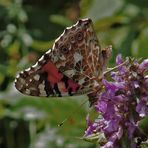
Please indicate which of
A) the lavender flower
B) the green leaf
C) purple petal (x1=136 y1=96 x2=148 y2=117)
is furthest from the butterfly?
the green leaf

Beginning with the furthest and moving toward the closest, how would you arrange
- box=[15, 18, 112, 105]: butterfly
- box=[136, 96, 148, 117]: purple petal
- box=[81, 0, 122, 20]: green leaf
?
1. box=[81, 0, 122, 20]: green leaf
2. box=[15, 18, 112, 105]: butterfly
3. box=[136, 96, 148, 117]: purple petal

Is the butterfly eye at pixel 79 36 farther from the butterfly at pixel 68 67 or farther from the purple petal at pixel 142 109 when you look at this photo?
the purple petal at pixel 142 109

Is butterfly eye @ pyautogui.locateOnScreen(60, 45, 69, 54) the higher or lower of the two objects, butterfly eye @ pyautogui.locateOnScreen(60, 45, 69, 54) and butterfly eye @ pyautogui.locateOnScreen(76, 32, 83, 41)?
the lower

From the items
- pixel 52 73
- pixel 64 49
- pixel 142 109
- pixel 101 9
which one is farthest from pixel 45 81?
pixel 101 9

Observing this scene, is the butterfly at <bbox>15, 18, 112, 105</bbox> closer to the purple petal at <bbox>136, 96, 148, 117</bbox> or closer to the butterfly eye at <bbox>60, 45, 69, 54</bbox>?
the butterfly eye at <bbox>60, 45, 69, 54</bbox>

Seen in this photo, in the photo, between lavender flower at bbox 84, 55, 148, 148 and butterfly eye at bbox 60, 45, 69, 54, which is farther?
butterfly eye at bbox 60, 45, 69, 54

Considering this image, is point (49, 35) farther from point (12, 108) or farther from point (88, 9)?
point (12, 108)

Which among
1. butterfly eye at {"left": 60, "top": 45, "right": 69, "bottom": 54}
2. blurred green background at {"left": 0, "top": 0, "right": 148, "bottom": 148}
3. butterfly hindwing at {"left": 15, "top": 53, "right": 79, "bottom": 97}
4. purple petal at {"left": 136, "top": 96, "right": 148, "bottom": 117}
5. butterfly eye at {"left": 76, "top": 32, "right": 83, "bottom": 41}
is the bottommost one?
purple petal at {"left": 136, "top": 96, "right": 148, "bottom": 117}
